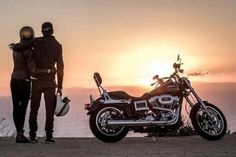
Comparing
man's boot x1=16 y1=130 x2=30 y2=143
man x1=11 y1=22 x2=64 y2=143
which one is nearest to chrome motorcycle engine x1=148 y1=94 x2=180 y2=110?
man x1=11 y1=22 x2=64 y2=143

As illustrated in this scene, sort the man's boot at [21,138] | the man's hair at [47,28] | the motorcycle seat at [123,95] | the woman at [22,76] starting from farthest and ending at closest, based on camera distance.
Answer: the motorcycle seat at [123,95] < the man's boot at [21,138] < the woman at [22,76] < the man's hair at [47,28]

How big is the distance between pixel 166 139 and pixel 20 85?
127 inches

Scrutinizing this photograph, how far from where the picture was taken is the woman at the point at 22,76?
525 inches

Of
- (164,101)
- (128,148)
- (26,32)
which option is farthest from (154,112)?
(26,32)

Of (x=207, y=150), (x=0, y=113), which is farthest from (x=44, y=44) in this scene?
(x=0, y=113)

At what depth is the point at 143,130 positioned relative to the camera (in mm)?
13531

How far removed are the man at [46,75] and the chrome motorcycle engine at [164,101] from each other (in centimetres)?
188

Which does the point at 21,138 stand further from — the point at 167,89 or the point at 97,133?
the point at 167,89

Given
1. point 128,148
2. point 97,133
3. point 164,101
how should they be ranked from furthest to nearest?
point 164,101, point 97,133, point 128,148

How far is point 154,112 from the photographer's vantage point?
13664mm

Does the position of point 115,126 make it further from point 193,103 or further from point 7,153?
point 7,153

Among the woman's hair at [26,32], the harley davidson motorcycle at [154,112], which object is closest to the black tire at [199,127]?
the harley davidson motorcycle at [154,112]

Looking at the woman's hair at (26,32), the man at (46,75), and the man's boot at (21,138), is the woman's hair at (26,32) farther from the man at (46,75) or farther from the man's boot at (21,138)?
the man's boot at (21,138)

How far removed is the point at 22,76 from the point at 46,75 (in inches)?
18.4
